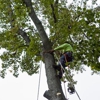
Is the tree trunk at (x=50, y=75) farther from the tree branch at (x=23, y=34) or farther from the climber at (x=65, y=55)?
the tree branch at (x=23, y=34)

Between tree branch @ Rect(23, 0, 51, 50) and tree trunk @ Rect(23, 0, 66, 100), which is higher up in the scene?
tree branch @ Rect(23, 0, 51, 50)

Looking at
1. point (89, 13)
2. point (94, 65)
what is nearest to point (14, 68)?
point (94, 65)

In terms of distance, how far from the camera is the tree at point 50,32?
28.2 feet

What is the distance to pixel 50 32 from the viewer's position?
10.0 metres

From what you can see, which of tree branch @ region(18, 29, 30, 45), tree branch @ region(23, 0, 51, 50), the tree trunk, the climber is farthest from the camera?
tree branch @ region(18, 29, 30, 45)

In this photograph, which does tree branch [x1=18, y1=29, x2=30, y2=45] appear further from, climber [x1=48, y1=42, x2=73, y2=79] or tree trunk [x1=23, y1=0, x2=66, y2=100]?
climber [x1=48, y1=42, x2=73, y2=79]

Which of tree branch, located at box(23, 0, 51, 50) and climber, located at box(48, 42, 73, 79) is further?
tree branch, located at box(23, 0, 51, 50)

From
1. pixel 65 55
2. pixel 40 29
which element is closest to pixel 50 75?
pixel 65 55

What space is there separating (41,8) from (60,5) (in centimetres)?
102

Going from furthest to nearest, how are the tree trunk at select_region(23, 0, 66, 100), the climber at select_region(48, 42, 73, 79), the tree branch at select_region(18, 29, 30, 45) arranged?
the tree branch at select_region(18, 29, 30, 45) → the climber at select_region(48, 42, 73, 79) → the tree trunk at select_region(23, 0, 66, 100)

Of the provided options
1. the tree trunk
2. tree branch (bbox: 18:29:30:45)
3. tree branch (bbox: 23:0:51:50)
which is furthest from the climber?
tree branch (bbox: 18:29:30:45)

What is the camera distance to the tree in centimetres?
860

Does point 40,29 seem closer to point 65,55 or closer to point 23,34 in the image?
point 23,34

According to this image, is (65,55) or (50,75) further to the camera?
(65,55)
